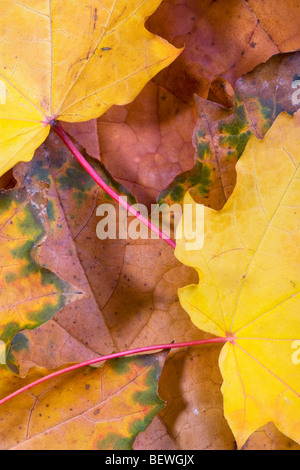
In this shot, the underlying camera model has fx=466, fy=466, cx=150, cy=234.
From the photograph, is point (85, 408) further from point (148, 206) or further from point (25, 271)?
point (148, 206)

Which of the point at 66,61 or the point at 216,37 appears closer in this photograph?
the point at 66,61

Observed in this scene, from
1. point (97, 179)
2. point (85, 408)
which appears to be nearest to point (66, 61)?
point (97, 179)

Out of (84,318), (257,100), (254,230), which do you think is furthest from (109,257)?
(257,100)

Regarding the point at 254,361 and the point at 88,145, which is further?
the point at 88,145

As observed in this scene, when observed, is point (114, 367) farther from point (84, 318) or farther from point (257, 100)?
point (257, 100)

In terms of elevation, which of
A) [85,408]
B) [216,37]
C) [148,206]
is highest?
[216,37]

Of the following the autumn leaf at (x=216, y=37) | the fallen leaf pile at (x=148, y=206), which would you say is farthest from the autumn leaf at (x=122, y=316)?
the autumn leaf at (x=216, y=37)
